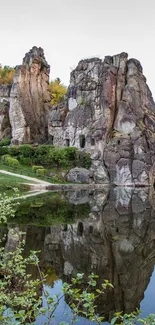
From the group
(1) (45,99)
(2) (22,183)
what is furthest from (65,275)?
(1) (45,99)

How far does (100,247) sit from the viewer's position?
Result: 1323cm

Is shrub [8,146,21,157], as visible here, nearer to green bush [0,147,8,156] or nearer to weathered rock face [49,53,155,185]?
green bush [0,147,8,156]

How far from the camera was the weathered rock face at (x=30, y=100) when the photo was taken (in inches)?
2298

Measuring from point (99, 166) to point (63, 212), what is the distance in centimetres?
2678

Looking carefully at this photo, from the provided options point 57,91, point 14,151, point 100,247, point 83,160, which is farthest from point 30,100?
point 100,247

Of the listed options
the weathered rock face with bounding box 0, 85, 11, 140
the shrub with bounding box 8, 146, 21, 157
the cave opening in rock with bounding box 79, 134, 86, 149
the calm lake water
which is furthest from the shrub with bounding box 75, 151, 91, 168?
the calm lake water

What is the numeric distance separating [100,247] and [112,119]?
1582 inches

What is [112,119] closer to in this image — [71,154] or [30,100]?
[71,154]

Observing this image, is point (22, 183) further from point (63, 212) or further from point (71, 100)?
point (71, 100)

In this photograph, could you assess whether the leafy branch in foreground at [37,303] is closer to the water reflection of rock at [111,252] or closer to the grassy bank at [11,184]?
the water reflection of rock at [111,252]

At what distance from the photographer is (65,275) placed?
9961 millimetres

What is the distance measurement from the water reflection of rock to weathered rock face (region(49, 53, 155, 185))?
2749 centimetres

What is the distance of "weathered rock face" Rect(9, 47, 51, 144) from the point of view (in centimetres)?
5838

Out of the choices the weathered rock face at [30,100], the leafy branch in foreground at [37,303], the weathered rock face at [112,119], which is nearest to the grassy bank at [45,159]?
the weathered rock face at [112,119]
